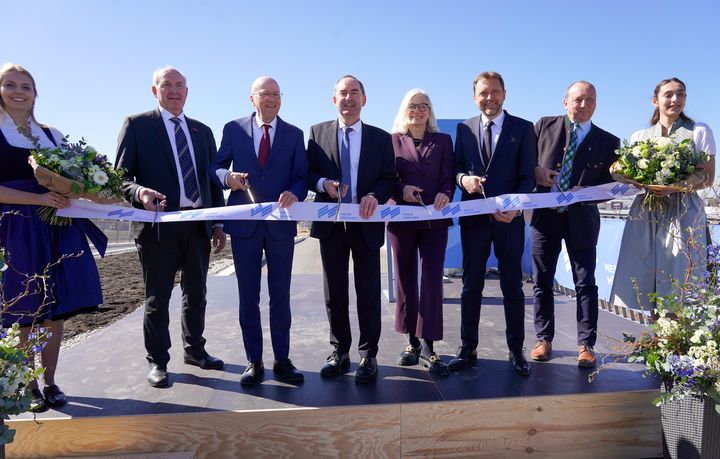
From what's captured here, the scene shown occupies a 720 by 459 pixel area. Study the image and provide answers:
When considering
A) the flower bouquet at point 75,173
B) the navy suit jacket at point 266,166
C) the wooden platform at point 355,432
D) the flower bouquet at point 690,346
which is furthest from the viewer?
the navy suit jacket at point 266,166

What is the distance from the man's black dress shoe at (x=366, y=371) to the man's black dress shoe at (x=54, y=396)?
1847 mm

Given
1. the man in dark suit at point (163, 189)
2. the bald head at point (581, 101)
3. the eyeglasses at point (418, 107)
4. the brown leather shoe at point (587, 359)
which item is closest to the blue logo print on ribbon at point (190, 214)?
the man in dark suit at point (163, 189)

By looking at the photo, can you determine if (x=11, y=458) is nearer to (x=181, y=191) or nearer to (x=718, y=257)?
(x=181, y=191)

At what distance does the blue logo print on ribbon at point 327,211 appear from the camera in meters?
3.15

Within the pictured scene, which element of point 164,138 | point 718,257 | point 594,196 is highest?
point 164,138

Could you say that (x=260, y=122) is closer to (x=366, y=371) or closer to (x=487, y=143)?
(x=487, y=143)

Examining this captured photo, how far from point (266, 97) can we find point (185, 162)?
2.49 ft

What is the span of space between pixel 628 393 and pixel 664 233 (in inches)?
49.3

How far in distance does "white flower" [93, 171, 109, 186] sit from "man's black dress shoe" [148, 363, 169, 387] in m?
1.31

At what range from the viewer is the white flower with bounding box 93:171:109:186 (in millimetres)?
2861

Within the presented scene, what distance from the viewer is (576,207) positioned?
3.37 metres

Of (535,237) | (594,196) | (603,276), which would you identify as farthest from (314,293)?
(603,276)

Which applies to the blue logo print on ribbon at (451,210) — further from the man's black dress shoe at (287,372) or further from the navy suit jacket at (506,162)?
the man's black dress shoe at (287,372)

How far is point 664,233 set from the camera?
10.9 ft
